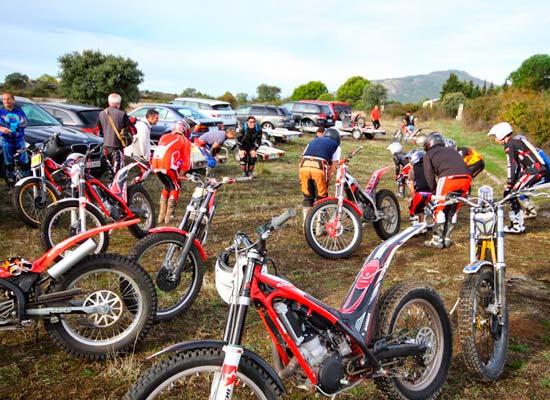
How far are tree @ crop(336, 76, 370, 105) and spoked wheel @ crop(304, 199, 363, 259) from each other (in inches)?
2723

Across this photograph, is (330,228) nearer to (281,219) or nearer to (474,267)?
(474,267)

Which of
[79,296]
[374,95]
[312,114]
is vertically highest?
[374,95]

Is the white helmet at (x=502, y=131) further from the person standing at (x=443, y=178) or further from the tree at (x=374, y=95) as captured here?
the tree at (x=374, y=95)

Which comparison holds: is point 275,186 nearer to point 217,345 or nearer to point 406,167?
point 406,167

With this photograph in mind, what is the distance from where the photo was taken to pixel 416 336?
3012mm

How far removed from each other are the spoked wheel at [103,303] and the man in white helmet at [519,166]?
613cm

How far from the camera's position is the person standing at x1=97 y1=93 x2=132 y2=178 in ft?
26.4

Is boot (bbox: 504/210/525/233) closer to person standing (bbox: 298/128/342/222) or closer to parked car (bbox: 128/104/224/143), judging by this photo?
person standing (bbox: 298/128/342/222)

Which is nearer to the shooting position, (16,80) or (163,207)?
(163,207)

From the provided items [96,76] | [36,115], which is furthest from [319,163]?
[96,76]

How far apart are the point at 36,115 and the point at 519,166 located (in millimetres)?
9181

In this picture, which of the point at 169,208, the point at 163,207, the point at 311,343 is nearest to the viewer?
the point at 311,343

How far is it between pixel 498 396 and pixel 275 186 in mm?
8212

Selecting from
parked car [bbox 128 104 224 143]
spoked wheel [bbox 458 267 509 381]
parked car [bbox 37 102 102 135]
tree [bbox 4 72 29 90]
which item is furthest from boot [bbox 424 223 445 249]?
tree [bbox 4 72 29 90]
